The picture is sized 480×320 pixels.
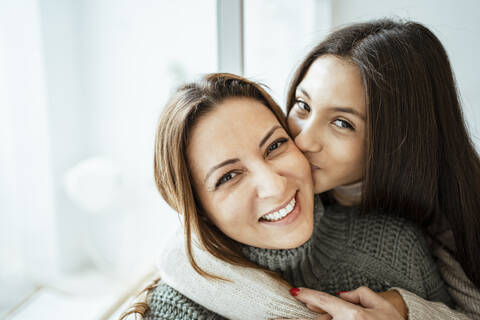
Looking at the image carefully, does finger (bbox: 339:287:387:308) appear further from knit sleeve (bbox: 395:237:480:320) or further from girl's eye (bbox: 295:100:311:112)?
girl's eye (bbox: 295:100:311:112)

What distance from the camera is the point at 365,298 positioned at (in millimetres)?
945

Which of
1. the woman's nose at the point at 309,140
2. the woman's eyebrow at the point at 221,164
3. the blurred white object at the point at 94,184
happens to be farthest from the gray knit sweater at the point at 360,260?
the blurred white object at the point at 94,184

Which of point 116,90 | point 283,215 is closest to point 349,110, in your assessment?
point 283,215

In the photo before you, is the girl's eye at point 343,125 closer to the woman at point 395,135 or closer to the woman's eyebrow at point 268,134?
the woman at point 395,135

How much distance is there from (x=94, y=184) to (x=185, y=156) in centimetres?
99

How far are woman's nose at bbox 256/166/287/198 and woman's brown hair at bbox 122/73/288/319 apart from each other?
138 mm

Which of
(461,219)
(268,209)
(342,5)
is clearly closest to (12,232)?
(268,209)

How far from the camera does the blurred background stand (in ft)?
4.61

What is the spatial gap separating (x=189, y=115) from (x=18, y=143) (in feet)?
3.22

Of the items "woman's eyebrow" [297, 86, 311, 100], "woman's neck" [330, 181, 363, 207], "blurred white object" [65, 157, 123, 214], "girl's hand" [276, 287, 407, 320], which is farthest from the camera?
"blurred white object" [65, 157, 123, 214]

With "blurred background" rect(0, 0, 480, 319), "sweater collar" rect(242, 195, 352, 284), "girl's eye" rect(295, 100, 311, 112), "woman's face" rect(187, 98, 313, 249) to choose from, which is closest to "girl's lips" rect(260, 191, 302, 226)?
"woman's face" rect(187, 98, 313, 249)

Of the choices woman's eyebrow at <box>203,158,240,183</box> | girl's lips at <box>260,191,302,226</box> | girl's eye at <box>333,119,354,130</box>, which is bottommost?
girl's lips at <box>260,191,302,226</box>

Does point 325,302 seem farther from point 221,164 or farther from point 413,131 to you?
point 413,131

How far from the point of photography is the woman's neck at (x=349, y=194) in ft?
4.19
